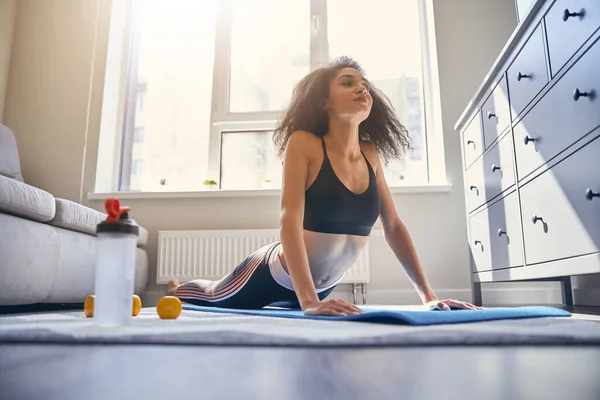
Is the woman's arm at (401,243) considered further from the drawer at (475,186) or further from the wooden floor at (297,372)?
the wooden floor at (297,372)

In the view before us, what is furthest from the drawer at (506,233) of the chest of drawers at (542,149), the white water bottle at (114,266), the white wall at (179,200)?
the white water bottle at (114,266)

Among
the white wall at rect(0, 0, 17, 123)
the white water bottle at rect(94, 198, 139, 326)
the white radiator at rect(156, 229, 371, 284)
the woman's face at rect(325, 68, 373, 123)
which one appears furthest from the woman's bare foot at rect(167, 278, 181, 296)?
the white wall at rect(0, 0, 17, 123)

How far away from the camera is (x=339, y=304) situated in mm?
1028

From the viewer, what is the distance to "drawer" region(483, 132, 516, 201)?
1.70m

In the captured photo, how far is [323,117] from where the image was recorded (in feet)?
5.00

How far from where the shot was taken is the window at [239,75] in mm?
3039

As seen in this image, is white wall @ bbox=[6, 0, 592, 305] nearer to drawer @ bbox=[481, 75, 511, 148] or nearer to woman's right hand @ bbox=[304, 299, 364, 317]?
drawer @ bbox=[481, 75, 511, 148]

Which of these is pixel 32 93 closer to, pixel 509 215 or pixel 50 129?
pixel 50 129

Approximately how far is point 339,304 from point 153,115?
2573mm

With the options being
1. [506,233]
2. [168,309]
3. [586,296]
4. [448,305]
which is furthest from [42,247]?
[586,296]

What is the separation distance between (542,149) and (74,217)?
1.86 meters

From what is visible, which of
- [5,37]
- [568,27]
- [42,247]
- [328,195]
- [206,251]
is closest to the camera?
[568,27]

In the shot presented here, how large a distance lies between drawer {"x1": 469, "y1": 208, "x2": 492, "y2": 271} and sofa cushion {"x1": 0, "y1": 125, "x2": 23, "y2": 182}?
242 cm

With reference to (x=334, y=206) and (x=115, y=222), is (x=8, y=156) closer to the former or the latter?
(x=334, y=206)
